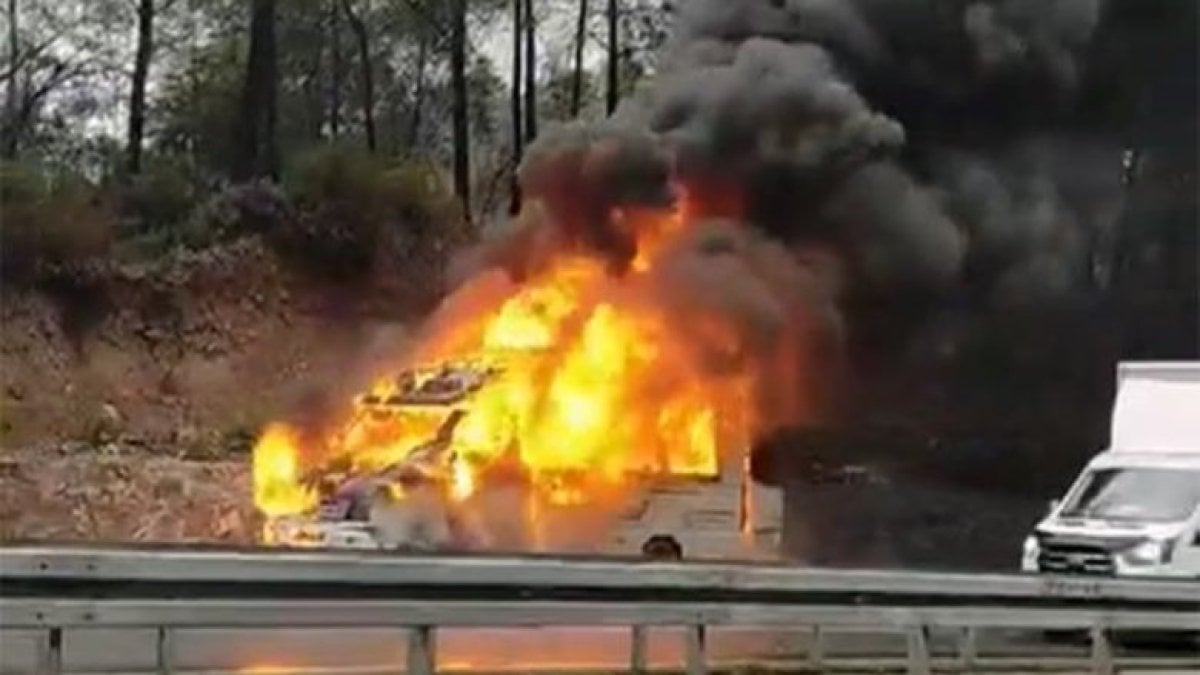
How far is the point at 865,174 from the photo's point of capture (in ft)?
73.2

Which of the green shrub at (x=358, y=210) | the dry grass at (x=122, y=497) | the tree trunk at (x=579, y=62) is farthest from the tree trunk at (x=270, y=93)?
the tree trunk at (x=579, y=62)

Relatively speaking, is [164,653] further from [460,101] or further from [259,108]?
[460,101]

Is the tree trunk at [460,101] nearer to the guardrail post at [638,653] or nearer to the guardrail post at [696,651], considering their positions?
the guardrail post at [638,653]

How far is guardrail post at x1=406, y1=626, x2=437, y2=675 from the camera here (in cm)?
888

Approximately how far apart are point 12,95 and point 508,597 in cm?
1111

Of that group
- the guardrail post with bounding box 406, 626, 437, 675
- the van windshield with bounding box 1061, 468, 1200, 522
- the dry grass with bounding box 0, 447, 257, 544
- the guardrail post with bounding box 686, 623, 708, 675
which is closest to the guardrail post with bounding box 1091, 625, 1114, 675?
the guardrail post with bounding box 686, 623, 708, 675

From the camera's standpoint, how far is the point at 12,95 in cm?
1894

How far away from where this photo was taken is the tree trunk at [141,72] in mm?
19609

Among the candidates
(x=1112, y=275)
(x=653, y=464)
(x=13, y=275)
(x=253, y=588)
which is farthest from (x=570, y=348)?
(x=253, y=588)

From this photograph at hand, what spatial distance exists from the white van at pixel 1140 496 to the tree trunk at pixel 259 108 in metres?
7.90

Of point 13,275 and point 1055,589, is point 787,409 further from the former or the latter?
point 1055,589

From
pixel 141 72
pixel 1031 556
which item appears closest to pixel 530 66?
pixel 141 72

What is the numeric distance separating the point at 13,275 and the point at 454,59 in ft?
16.7

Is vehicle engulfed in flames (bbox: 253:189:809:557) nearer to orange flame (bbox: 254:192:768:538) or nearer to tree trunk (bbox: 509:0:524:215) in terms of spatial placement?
orange flame (bbox: 254:192:768:538)
